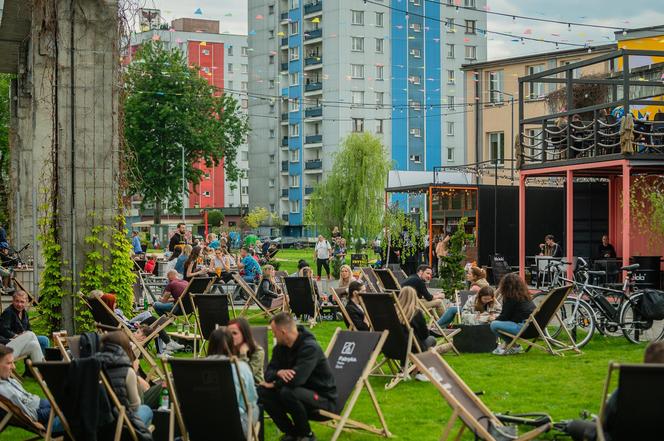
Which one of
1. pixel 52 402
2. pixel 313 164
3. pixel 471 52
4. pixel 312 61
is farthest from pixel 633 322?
pixel 471 52

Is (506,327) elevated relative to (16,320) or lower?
lower

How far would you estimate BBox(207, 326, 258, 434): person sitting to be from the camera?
7.55 meters

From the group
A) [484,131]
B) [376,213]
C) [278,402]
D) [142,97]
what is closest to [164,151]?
[142,97]

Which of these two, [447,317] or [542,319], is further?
[447,317]

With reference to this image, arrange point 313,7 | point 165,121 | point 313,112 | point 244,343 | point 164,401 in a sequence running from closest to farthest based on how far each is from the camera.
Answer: point 244,343
point 164,401
point 165,121
point 313,7
point 313,112

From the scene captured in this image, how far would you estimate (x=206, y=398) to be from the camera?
745 centimetres

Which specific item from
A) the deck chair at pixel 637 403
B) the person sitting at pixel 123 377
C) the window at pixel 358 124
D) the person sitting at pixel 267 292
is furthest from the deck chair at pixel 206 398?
the window at pixel 358 124

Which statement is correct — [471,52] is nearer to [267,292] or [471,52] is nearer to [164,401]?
[267,292]

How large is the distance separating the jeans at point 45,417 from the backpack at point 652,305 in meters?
8.41

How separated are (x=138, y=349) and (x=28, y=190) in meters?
17.4

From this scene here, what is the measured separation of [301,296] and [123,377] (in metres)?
9.97

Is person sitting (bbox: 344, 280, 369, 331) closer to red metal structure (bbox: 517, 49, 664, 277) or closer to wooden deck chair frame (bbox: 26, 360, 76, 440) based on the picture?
wooden deck chair frame (bbox: 26, 360, 76, 440)

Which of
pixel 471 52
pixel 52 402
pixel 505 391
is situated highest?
pixel 471 52

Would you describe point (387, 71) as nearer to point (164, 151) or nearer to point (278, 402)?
point (164, 151)
